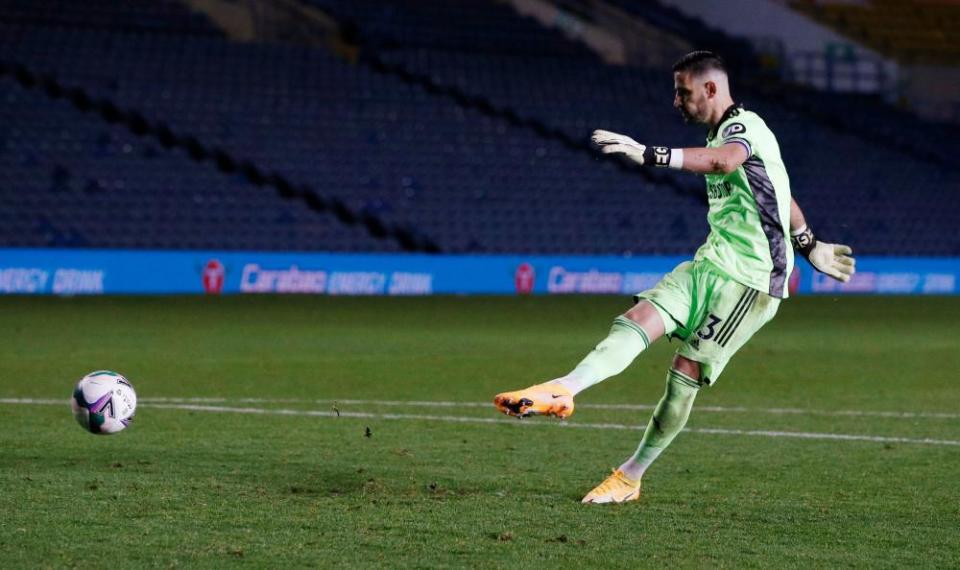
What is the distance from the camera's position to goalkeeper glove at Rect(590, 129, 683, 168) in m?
5.97

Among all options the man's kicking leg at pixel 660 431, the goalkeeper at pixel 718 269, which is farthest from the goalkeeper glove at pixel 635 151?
the man's kicking leg at pixel 660 431

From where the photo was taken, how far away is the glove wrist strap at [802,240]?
23.7 feet

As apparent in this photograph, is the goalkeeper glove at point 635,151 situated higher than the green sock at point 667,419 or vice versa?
the goalkeeper glove at point 635,151

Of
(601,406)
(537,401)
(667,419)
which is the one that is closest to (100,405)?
(537,401)

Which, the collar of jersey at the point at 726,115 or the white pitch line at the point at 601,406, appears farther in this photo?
the white pitch line at the point at 601,406

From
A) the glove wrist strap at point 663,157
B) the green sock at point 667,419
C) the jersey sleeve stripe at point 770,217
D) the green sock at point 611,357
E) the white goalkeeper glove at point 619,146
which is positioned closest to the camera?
the white goalkeeper glove at point 619,146

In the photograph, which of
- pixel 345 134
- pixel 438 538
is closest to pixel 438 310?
pixel 345 134

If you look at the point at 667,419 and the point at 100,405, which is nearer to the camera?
the point at 667,419

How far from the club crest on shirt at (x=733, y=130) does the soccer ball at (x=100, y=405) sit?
131 inches

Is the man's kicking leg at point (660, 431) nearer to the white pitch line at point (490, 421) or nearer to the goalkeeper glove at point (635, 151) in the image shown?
the goalkeeper glove at point (635, 151)

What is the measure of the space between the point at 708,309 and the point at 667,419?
1.90 feet

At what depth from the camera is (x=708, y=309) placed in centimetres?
675

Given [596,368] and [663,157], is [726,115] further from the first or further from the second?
[596,368]

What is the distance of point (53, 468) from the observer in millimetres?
7453
